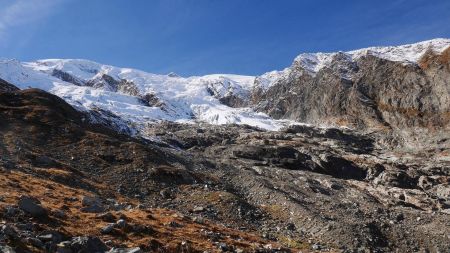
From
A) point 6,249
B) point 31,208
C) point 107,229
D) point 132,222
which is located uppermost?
point 31,208

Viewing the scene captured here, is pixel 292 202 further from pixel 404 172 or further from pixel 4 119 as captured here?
pixel 404 172

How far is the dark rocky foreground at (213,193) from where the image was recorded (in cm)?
2948

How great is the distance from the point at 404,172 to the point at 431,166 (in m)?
17.8

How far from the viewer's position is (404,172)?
10869cm

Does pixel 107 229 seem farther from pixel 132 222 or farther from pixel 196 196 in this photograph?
pixel 196 196

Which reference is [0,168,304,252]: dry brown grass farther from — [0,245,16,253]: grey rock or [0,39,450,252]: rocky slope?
[0,245,16,253]: grey rock

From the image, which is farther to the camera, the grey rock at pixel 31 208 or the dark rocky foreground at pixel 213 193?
the dark rocky foreground at pixel 213 193

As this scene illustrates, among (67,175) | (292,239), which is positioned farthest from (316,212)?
(67,175)

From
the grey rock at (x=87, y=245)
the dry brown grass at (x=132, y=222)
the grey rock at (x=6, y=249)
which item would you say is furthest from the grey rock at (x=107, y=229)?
the grey rock at (x=6, y=249)

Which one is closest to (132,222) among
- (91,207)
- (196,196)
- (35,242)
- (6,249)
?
(91,207)

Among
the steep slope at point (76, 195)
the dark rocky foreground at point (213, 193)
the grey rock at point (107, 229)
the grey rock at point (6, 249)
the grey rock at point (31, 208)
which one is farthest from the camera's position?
the dark rocky foreground at point (213, 193)

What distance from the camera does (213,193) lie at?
192 ft

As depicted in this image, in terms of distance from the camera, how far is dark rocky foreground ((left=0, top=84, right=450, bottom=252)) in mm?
29484

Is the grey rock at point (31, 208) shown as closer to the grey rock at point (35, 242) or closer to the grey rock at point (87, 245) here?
the grey rock at point (87, 245)
